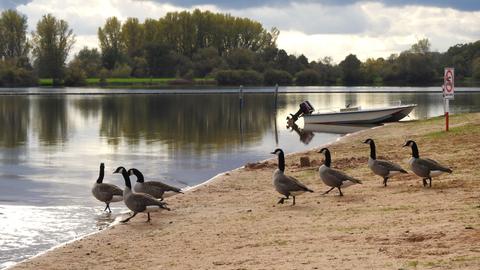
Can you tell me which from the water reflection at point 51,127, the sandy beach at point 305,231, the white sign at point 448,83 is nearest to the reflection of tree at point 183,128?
the water reflection at point 51,127

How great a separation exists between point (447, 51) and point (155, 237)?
7394 inches

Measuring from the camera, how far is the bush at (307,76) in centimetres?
17812

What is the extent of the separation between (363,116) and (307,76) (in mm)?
129806

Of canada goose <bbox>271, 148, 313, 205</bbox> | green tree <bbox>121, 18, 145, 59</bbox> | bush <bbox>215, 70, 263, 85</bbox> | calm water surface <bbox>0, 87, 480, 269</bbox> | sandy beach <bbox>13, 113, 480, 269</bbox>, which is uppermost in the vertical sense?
green tree <bbox>121, 18, 145, 59</bbox>

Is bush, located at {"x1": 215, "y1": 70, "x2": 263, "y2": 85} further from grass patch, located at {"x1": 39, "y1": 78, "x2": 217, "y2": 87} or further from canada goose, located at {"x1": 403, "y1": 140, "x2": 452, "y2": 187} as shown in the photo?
canada goose, located at {"x1": 403, "y1": 140, "x2": 452, "y2": 187}

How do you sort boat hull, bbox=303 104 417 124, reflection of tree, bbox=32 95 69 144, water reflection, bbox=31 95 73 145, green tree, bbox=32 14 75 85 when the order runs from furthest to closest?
green tree, bbox=32 14 75 85 → boat hull, bbox=303 104 417 124 → reflection of tree, bbox=32 95 69 144 → water reflection, bbox=31 95 73 145

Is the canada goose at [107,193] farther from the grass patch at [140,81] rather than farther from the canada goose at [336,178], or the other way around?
the grass patch at [140,81]

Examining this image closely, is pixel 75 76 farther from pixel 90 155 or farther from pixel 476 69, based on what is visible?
pixel 90 155

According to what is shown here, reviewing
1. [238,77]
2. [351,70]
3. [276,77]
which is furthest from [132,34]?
[351,70]

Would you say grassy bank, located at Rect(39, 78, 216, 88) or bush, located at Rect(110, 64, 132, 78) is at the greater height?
bush, located at Rect(110, 64, 132, 78)

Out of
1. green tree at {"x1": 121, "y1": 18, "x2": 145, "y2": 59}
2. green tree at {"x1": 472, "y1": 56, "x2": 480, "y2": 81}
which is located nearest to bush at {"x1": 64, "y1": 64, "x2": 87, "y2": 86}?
green tree at {"x1": 121, "y1": 18, "x2": 145, "y2": 59}

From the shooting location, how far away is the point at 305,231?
1241 centimetres


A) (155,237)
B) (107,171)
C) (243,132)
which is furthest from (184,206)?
(243,132)

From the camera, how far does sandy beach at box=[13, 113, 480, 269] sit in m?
10.0
